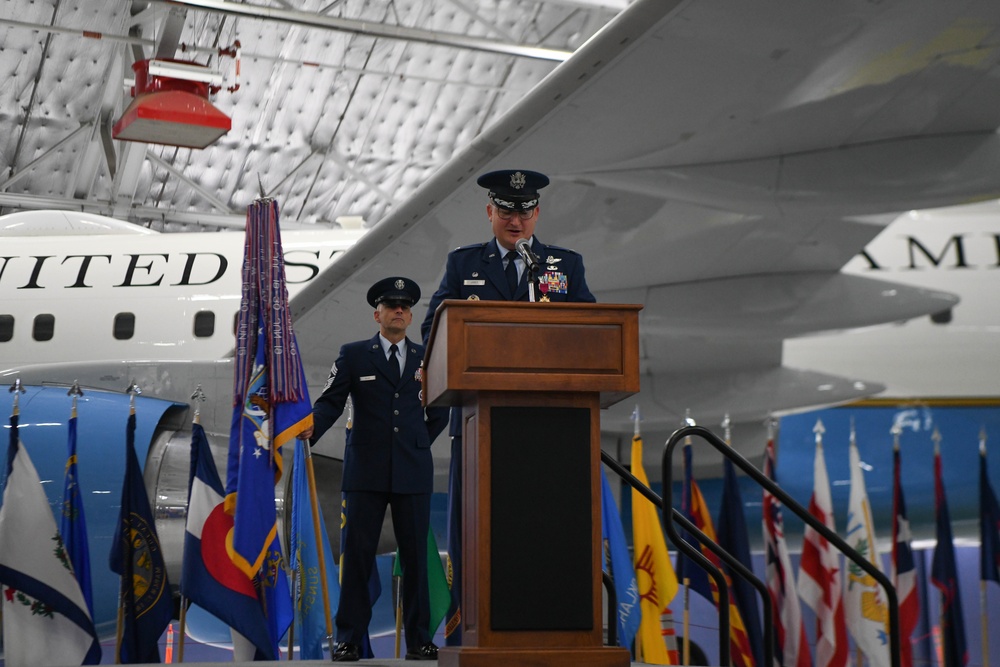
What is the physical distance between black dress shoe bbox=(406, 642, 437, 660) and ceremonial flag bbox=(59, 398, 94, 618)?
5.97 ft

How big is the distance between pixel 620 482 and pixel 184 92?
720 centimetres

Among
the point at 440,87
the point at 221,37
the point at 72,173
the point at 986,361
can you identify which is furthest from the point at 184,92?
the point at 986,361

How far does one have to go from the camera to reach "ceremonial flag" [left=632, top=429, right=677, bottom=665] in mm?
5832

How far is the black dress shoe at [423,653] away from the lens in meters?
4.04

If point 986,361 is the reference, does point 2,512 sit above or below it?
below

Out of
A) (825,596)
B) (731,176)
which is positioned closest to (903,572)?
(825,596)

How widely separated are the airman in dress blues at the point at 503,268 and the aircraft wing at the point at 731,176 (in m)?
1.01

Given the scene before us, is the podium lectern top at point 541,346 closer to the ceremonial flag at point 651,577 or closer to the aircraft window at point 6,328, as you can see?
the ceremonial flag at point 651,577

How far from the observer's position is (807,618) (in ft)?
24.9

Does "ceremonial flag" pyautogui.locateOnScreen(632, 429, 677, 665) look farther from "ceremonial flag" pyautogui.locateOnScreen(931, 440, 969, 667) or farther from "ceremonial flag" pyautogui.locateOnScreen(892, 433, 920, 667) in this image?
"ceremonial flag" pyautogui.locateOnScreen(931, 440, 969, 667)

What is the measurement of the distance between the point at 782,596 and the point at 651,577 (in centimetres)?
94

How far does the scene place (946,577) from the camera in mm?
6383

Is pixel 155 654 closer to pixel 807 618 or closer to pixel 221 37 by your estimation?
pixel 807 618

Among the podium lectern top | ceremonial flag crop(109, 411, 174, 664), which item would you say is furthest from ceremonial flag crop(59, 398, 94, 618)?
the podium lectern top
